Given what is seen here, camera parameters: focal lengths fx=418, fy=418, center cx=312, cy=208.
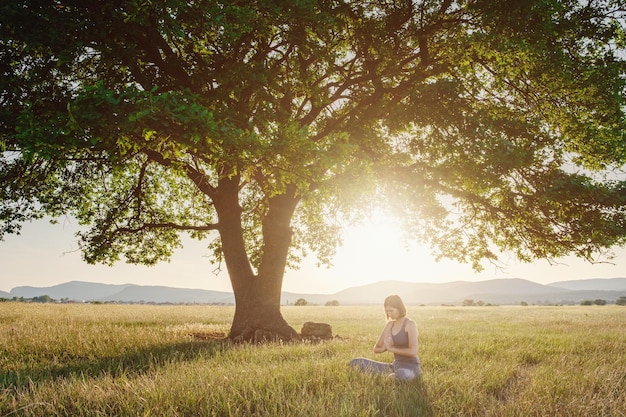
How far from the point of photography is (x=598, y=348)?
11.7 metres

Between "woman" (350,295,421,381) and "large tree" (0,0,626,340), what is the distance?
3633 millimetres

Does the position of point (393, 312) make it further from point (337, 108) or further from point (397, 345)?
point (337, 108)

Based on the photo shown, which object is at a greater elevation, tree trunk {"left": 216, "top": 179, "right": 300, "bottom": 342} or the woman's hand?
tree trunk {"left": 216, "top": 179, "right": 300, "bottom": 342}

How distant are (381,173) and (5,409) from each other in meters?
10.8

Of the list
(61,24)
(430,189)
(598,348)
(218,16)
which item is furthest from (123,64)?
(598,348)

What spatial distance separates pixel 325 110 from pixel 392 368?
10.5 m

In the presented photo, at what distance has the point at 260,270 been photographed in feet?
47.5

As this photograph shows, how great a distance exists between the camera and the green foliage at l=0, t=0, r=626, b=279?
8.88 metres

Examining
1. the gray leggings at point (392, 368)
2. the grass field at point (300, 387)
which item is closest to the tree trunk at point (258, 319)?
the grass field at point (300, 387)

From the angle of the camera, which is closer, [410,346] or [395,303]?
[410,346]

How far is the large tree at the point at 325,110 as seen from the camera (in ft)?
29.2

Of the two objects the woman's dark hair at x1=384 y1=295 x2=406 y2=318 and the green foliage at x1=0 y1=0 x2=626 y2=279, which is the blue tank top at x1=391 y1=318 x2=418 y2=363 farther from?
the green foliage at x1=0 y1=0 x2=626 y2=279

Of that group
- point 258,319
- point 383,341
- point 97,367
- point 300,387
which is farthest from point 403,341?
point 258,319

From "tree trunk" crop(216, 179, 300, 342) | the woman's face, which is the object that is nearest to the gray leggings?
the woman's face
